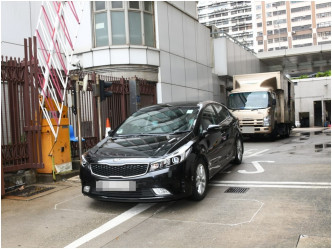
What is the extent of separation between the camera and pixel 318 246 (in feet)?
11.7

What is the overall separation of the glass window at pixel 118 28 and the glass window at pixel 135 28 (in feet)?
0.98

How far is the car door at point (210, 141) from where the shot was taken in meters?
5.85

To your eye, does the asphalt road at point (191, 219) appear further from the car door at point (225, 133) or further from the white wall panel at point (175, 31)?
the white wall panel at point (175, 31)

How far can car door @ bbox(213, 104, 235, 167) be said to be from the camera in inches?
267

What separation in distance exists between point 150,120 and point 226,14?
13902 centimetres

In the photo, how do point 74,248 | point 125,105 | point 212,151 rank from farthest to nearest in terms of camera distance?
1. point 125,105
2. point 212,151
3. point 74,248

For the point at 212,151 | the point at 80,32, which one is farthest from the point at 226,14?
the point at 212,151

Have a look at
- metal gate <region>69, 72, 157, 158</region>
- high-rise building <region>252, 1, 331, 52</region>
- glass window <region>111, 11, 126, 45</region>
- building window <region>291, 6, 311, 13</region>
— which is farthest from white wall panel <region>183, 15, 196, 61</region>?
building window <region>291, 6, 311, 13</region>

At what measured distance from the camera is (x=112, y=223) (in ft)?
15.3

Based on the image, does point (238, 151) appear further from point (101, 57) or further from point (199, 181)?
point (101, 57)

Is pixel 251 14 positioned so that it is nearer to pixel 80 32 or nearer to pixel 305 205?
pixel 80 32

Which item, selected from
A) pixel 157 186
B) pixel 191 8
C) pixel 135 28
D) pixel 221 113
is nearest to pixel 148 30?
pixel 135 28

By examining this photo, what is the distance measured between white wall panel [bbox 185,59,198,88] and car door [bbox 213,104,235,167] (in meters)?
10.2

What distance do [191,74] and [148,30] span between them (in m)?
4.35
